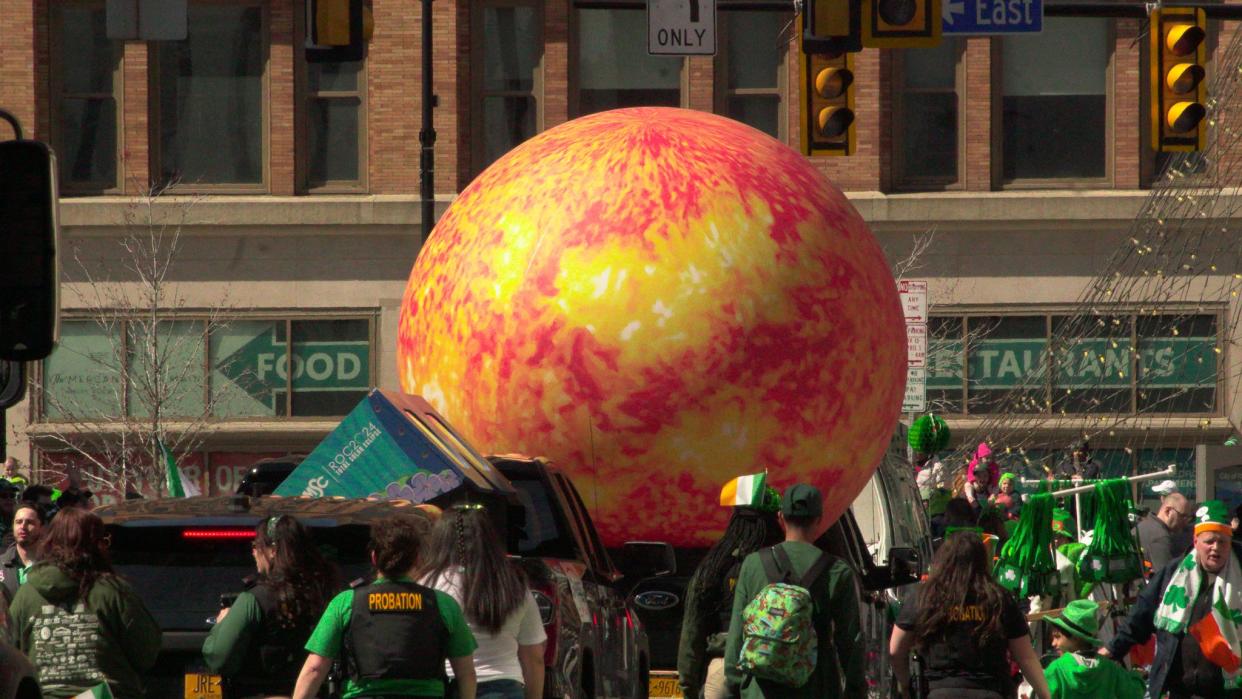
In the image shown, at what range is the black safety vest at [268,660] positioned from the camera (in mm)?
7188

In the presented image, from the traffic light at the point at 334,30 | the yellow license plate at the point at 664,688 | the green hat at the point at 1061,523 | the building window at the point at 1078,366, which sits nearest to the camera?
the yellow license plate at the point at 664,688

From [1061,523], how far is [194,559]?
8.73 meters

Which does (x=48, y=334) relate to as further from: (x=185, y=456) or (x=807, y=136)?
(x=185, y=456)

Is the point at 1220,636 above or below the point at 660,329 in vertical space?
below

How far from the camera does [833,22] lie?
1575cm

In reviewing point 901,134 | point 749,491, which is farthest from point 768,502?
point 901,134

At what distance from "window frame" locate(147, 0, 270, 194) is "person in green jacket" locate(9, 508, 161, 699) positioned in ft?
69.6

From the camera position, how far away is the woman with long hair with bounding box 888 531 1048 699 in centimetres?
824

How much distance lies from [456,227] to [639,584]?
237 cm

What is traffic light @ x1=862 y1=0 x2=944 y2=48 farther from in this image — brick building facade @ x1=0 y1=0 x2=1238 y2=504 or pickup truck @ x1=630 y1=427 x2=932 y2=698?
brick building facade @ x1=0 y1=0 x2=1238 y2=504

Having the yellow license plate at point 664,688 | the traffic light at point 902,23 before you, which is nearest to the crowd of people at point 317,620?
the yellow license plate at point 664,688

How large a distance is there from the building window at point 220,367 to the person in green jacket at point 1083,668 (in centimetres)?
1934

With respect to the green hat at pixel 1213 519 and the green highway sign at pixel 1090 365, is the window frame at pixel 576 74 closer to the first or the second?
the green highway sign at pixel 1090 365

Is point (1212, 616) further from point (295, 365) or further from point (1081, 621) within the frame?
point (295, 365)
